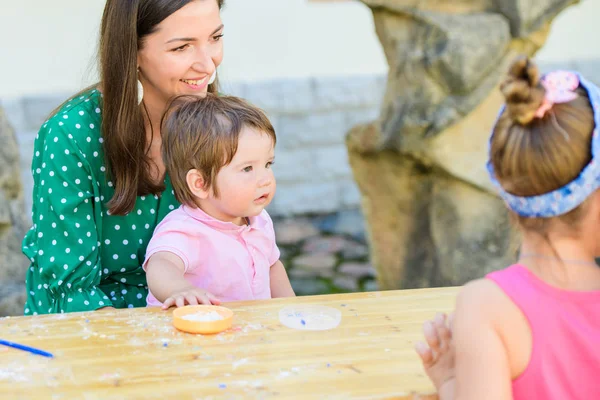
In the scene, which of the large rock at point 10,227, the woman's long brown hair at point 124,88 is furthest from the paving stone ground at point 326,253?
the woman's long brown hair at point 124,88

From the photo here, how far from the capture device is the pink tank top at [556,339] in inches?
52.6

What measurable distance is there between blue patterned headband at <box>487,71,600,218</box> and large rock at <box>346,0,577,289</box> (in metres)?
2.41

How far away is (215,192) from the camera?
7.20ft

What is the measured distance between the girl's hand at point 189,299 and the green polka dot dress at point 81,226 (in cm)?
41

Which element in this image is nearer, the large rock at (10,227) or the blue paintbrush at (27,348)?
the blue paintbrush at (27,348)

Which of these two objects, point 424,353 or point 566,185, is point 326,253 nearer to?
point 424,353

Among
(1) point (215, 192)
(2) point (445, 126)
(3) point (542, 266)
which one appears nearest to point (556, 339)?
(3) point (542, 266)

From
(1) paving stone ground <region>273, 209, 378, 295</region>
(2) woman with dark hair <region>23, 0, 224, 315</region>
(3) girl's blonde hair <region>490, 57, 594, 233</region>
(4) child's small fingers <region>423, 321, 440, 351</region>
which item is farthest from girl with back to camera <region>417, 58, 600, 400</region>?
(1) paving stone ground <region>273, 209, 378, 295</region>

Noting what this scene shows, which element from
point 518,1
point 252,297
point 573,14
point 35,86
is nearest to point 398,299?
point 252,297

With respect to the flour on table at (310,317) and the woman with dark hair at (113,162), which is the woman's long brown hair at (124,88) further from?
the flour on table at (310,317)

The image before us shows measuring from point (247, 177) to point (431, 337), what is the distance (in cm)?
84

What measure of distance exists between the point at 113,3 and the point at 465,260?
2301 millimetres

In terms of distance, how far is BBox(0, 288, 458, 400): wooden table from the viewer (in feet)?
4.80

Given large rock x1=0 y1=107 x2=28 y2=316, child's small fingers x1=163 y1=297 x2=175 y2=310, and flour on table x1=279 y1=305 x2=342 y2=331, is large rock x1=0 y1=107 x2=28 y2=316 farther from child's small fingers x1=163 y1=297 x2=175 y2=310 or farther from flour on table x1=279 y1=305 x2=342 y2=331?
flour on table x1=279 y1=305 x2=342 y2=331
